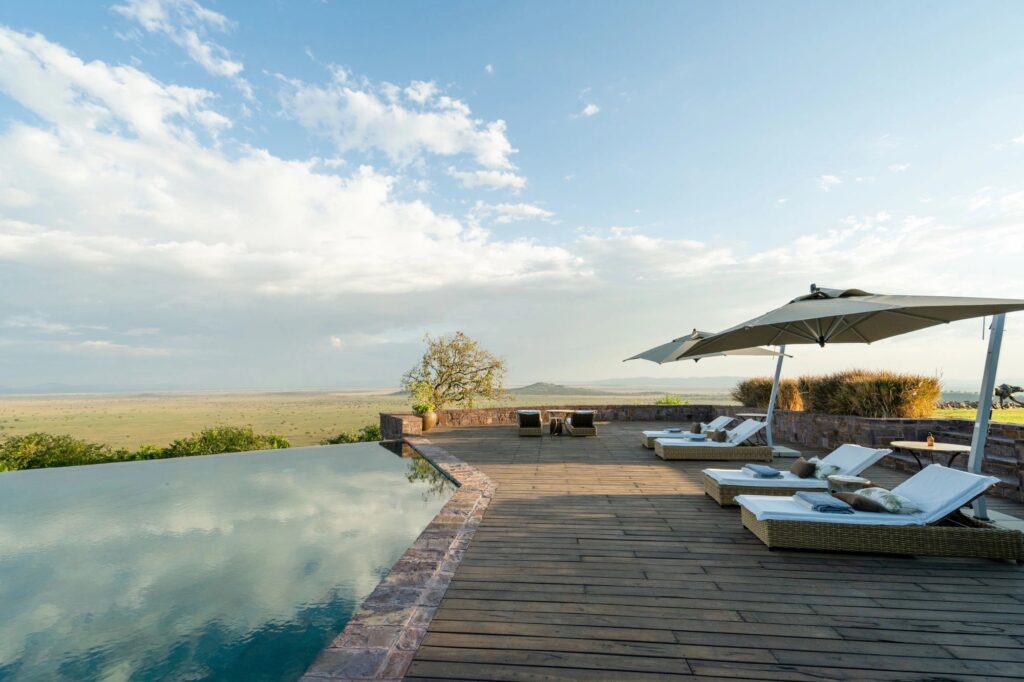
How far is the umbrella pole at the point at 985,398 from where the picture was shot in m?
4.67

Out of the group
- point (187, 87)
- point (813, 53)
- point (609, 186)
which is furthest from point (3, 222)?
point (813, 53)

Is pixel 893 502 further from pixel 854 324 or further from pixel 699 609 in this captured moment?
pixel 854 324

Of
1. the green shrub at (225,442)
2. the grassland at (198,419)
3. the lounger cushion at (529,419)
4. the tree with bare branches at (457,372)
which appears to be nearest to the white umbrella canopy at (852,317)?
the grassland at (198,419)

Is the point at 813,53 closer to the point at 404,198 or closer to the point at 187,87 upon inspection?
the point at 404,198

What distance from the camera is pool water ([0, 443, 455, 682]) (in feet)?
10.8

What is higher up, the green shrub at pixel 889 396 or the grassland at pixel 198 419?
the green shrub at pixel 889 396

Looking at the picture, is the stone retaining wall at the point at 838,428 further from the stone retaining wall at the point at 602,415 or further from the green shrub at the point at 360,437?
the green shrub at the point at 360,437

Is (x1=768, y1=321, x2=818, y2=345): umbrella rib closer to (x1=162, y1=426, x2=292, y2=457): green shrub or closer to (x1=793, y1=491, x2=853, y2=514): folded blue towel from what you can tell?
(x1=793, y1=491, x2=853, y2=514): folded blue towel

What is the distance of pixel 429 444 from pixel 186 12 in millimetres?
10577

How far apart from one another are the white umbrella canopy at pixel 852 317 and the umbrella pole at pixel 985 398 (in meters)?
0.28

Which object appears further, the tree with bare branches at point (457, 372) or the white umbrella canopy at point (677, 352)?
the tree with bare branches at point (457, 372)

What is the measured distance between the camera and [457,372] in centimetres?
2028

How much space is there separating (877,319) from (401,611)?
7080 millimetres

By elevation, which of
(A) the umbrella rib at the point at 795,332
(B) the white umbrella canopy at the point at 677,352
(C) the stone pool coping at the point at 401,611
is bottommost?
(C) the stone pool coping at the point at 401,611
